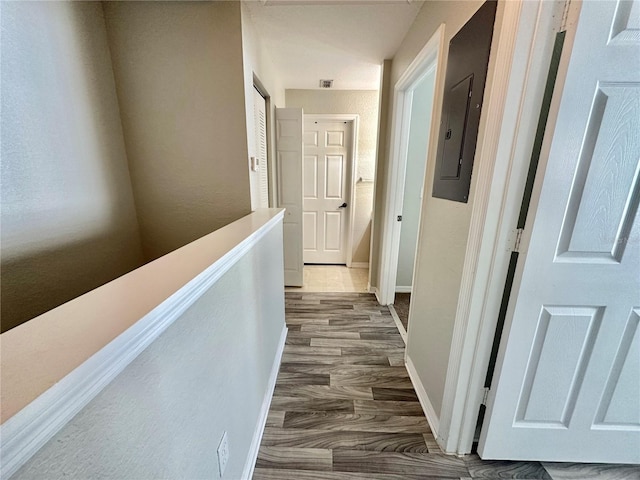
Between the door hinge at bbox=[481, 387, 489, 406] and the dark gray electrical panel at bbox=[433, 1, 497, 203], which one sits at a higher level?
the dark gray electrical panel at bbox=[433, 1, 497, 203]

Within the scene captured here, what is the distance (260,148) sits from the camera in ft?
7.04

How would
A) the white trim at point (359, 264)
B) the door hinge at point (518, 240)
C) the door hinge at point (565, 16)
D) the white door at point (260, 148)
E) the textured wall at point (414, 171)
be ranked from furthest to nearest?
the white trim at point (359, 264), the textured wall at point (414, 171), the white door at point (260, 148), the door hinge at point (518, 240), the door hinge at point (565, 16)

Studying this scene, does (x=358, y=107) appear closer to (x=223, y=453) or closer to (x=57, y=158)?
(x=57, y=158)

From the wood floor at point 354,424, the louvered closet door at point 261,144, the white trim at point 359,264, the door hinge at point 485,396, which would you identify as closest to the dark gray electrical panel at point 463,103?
the door hinge at point 485,396

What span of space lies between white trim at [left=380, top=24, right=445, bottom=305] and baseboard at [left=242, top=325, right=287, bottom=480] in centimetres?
130

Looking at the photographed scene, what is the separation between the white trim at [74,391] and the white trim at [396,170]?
198 centimetres

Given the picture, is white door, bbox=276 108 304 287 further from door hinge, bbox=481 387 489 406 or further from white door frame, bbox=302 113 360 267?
door hinge, bbox=481 387 489 406

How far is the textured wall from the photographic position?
2.43m

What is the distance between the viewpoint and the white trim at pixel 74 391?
10.2 inches

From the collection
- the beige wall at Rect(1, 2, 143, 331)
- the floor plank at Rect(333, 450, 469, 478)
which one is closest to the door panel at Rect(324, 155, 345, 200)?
the beige wall at Rect(1, 2, 143, 331)

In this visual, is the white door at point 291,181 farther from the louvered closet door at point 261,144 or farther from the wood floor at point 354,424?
the wood floor at point 354,424

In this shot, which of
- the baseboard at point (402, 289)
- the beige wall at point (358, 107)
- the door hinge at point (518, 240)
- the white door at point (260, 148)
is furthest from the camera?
the beige wall at point (358, 107)

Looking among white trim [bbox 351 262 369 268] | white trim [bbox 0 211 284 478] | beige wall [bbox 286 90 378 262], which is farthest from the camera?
white trim [bbox 351 262 369 268]

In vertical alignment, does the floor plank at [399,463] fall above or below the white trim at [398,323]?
above
